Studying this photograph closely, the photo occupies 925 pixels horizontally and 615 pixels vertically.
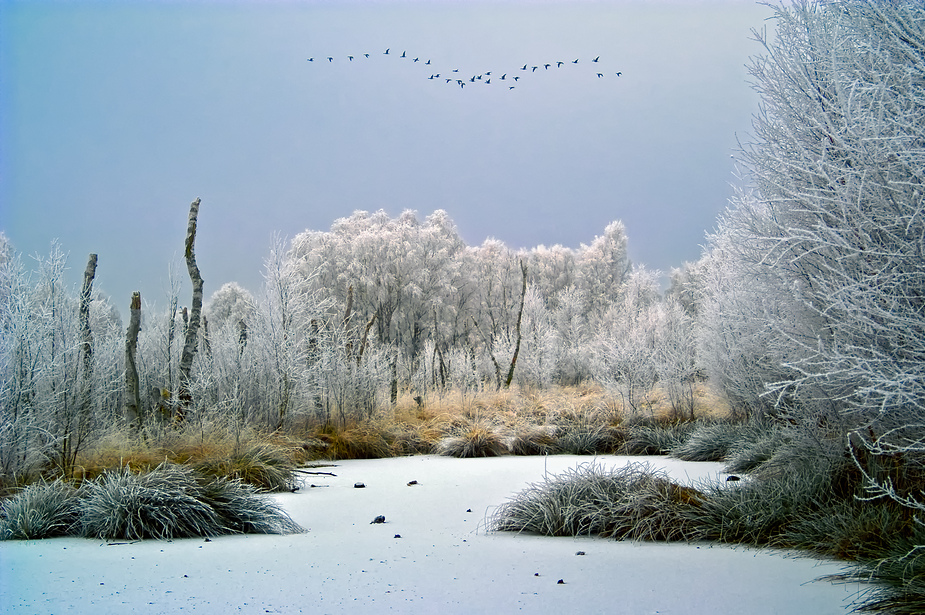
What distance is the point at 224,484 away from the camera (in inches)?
181

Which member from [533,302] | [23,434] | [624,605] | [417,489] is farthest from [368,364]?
[533,302]

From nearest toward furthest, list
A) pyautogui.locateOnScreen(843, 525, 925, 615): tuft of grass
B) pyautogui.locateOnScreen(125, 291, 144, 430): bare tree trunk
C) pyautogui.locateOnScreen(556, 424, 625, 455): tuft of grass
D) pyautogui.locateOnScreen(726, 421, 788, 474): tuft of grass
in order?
pyautogui.locateOnScreen(843, 525, 925, 615): tuft of grass → pyautogui.locateOnScreen(726, 421, 788, 474): tuft of grass → pyautogui.locateOnScreen(125, 291, 144, 430): bare tree trunk → pyautogui.locateOnScreen(556, 424, 625, 455): tuft of grass

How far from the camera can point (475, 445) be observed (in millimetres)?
9828

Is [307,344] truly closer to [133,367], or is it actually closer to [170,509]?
[133,367]

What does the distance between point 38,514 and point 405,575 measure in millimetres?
2477

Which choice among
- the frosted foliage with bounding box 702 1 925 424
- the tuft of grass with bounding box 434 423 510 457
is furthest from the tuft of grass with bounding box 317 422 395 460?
the frosted foliage with bounding box 702 1 925 424

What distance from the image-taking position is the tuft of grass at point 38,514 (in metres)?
4.01

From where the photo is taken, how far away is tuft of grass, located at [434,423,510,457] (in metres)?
9.82

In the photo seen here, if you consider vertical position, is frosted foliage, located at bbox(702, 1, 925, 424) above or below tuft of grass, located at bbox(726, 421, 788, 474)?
above

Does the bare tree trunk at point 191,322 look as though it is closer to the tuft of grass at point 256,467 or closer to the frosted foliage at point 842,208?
the tuft of grass at point 256,467

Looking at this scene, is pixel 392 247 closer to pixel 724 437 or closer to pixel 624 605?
pixel 724 437

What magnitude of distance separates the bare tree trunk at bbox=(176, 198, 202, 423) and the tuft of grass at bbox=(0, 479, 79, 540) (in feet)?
11.1

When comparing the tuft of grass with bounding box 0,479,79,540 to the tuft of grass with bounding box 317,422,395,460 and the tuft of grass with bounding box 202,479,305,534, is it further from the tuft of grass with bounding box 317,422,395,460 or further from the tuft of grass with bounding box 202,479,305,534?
the tuft of grass with bounding box 317,422,395,460

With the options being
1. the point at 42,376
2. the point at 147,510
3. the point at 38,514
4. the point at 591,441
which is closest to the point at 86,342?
the point at 42,376
